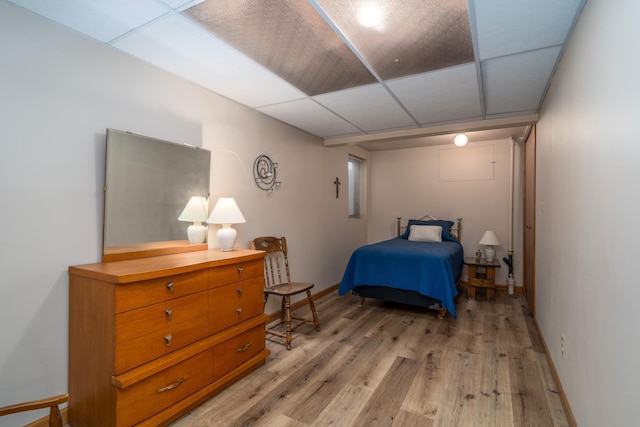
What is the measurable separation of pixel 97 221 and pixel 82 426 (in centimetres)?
115

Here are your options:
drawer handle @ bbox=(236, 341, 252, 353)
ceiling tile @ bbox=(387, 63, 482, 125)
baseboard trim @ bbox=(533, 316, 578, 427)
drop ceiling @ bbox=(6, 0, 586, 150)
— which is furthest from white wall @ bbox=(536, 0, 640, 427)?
drawer handle @ bbox=(236, 341, 252, 353)

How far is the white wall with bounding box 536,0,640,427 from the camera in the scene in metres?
1.07

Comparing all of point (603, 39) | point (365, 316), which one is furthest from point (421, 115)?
point (365, 316)

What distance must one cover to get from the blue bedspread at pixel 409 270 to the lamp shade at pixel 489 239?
695 mm

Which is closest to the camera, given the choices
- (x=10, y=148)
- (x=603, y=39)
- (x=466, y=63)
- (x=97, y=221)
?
(x=603, y=39)

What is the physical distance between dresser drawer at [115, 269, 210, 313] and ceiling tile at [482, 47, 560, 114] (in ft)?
7.80

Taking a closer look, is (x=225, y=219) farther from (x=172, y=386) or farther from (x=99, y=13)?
(x=99, y=13)

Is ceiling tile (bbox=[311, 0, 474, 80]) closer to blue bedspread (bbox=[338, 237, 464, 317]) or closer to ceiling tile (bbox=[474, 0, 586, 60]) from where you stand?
ceiling tile (bbox=[474, 0, 586, 60])

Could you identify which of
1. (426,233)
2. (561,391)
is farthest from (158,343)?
(426,233)

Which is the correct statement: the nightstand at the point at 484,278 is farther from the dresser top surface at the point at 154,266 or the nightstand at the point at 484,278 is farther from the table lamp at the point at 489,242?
the dresser top surface at the point at 154,266

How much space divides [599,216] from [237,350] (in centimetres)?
223

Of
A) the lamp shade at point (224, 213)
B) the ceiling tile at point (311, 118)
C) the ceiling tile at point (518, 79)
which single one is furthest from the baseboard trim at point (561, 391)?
the ceiling tile at point (311, 118)

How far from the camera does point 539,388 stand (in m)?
2.12

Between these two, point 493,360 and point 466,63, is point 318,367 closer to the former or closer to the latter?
point 493,360
